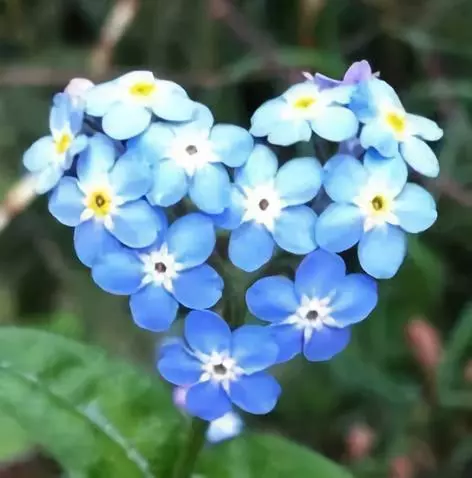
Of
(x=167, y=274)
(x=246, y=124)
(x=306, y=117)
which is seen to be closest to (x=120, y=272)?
(x=167, y=274)

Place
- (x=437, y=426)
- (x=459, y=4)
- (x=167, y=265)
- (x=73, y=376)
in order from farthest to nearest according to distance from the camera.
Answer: (x=459, y=4) < (x=437, y=426) < (x=73, y=376) < (x=167, y=265)

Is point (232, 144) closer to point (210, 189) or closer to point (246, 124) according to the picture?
point (210, 189)

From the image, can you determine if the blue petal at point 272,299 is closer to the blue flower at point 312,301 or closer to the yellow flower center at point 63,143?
the blue flower at point 312,301

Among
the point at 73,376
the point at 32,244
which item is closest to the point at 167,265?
the point at 73,376

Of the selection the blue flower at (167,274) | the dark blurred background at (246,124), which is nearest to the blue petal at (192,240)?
the blue flower at (167,274)

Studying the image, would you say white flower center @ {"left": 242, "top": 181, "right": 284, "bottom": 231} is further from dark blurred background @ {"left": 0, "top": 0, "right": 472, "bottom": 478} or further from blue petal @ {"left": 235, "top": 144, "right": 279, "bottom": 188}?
dark blurred background @ {"left": 0, "top": 0, "right": 472, "bottom": 478}

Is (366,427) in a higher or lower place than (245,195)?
lower

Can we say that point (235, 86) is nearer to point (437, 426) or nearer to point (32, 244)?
point (32, 244)
